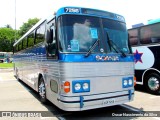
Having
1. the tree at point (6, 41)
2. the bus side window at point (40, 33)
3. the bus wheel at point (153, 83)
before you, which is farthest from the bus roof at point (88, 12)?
the tree at point (6, 41)

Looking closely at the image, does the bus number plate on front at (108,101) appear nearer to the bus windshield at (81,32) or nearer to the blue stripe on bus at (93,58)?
the blue stripe on bus at (93,58)

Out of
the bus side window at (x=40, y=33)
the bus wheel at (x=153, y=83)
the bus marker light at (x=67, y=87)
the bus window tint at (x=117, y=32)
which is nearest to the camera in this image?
the bus marker light at (x=67, y=87)

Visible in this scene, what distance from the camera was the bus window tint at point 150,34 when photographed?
31.7 ft

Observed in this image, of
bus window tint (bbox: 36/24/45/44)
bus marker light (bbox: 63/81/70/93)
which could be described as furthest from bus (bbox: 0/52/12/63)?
bus marker light (bbox: 63/81/70/93)

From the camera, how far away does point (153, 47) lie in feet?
32.1

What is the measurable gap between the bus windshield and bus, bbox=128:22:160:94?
3.67 m

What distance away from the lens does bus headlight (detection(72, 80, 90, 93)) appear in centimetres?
573

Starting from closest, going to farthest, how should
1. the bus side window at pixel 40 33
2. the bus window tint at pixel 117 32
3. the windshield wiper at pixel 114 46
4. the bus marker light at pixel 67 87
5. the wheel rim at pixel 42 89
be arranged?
the bus marker light at pixel 67 87 < the windshield wiper at pixel 114 46 < the bus window tint at pixel 117 32 < the wheel rim at pixel 42 89 < the bus side window at pixel 40 33

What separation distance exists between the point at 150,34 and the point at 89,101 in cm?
545

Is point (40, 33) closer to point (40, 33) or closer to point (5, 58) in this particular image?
point (40, 33)

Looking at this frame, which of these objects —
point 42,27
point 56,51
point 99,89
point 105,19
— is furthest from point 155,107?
point 42,27

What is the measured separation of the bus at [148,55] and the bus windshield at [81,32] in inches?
145

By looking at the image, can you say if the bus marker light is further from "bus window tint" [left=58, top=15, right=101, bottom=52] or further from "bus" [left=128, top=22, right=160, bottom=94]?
"bus" [left=128, top=22, right=160, bottom=94]

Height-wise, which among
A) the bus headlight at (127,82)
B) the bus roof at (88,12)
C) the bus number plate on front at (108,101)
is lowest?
the bus number plate on front at (108,101)
